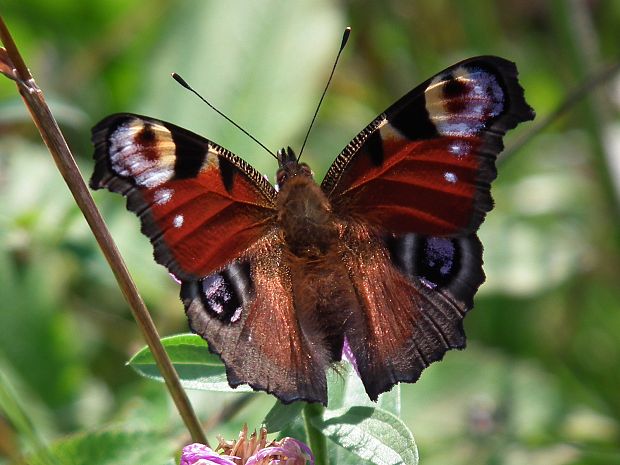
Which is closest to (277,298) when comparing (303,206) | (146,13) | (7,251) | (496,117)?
(303,206)

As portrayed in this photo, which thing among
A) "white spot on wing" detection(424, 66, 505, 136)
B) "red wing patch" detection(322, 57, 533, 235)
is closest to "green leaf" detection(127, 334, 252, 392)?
"red wing patch" detection(322, 57, 533, 235)

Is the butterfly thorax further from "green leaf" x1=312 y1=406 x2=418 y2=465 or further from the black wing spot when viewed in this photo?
"green leaf" x1=312 y1=406 x2=418 y2=465

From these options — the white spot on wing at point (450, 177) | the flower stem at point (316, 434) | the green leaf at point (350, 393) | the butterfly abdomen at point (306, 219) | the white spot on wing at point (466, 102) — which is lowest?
the flower stem at point (316, 434)

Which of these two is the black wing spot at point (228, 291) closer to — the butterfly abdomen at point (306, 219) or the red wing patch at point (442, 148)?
the butterfly abdomen at point (306, 219)

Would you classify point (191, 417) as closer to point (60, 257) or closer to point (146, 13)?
point (60, 257)

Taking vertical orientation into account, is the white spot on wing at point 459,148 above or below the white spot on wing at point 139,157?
above

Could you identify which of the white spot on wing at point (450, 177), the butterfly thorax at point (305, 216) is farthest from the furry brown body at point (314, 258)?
the white spot on wing at point (450, 177)

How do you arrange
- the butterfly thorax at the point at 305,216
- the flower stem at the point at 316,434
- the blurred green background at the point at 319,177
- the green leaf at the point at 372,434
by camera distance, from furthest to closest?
1. the blurred green background at the point at 319,177
2. the butterfly thorax at the point at 305,216
3. the flower stem at the point at 316,434
4. the green leaf at the point at 372,434
